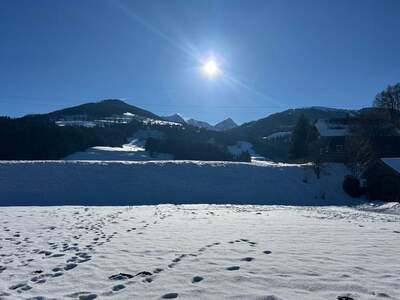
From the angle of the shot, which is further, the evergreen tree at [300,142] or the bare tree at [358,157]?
the evergreen tree at [300,142]

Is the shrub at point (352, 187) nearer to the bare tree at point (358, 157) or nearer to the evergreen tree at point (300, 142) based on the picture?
the bare tree at point (358, 157)

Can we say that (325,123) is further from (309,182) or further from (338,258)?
(338,258)

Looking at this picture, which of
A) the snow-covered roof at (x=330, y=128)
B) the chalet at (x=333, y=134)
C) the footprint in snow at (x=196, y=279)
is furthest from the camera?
the snow-covered roof at (x=330, y=128)

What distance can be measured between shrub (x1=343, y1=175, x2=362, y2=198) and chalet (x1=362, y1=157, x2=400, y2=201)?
114cm

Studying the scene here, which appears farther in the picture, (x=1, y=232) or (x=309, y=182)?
(x=309, y=182)

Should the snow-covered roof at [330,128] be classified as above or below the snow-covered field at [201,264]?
above

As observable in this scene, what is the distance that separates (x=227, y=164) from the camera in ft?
142

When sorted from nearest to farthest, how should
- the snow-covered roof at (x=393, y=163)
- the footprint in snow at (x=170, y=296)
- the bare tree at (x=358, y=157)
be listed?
1. the footprint in snow at (x=170, y=296)
2. the snow-covered roof at (x=393, y=163)
3. the bare tree at (x=358, y=157)

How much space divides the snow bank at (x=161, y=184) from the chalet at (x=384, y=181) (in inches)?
127

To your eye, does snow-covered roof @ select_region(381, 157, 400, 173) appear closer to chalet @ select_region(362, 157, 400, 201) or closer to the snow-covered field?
Result: chalet @ select_region(362, 157, 400, 201)

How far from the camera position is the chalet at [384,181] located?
38.2 meters

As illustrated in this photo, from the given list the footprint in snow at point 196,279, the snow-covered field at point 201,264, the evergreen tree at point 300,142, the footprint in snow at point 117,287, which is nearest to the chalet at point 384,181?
the evergreen tree at point 300,142

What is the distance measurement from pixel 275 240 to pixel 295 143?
62.3m

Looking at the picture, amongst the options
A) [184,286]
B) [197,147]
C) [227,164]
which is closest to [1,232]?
[184,286]
